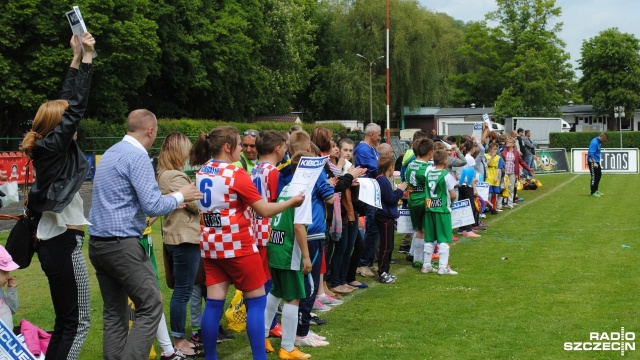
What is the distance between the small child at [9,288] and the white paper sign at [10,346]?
1.42 ft

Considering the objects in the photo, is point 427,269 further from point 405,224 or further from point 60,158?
point 60,158

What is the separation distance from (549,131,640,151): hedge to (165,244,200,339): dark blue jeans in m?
53.4

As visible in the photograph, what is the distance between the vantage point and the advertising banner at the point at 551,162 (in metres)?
33.5

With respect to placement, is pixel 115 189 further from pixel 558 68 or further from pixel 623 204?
pixel 558 68

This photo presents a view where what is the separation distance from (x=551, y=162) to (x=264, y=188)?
28.9 meters

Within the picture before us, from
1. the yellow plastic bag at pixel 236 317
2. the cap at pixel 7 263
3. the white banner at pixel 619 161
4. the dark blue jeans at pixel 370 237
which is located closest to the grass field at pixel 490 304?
the yellow plastic bag at pixel 236 317

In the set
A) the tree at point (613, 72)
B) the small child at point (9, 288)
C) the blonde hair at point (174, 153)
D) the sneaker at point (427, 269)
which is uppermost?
the tree at point (613, 72)

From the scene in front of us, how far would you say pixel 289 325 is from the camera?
6.50 m

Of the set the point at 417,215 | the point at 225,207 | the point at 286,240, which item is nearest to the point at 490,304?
the point at 417,215

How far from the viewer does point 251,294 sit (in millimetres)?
5848

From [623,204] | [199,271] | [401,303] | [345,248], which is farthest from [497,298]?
[623,204]

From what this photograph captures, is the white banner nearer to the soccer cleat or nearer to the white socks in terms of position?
the soccer cleat

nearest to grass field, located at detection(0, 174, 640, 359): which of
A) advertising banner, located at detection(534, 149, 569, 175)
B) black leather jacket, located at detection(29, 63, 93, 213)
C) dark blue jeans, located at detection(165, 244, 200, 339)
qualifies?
dark blue jeans, located at detection(165, 244, 200, 339)

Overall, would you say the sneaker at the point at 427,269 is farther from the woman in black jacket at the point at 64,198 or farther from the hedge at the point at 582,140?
the hedge at the point at 582,140
